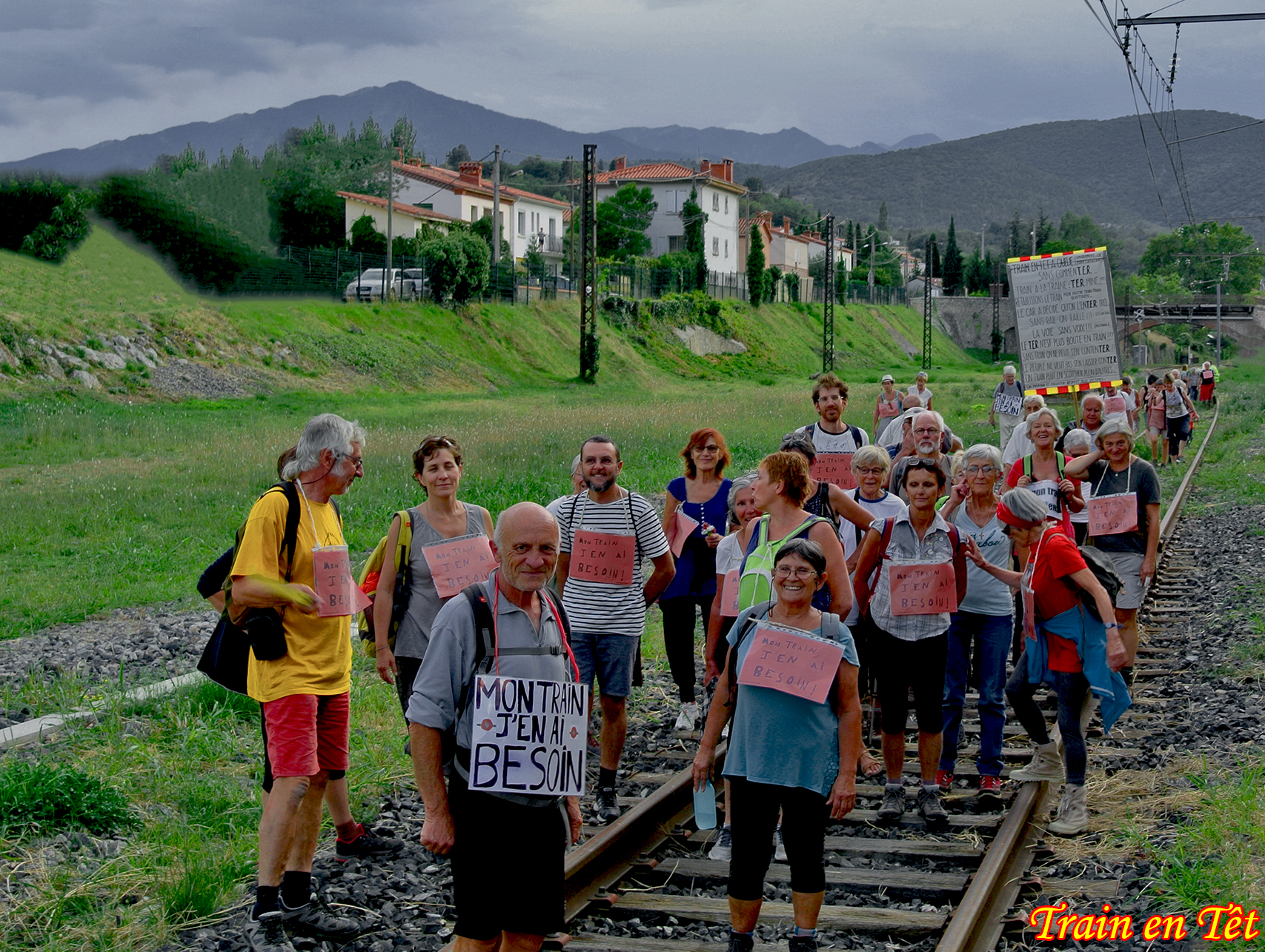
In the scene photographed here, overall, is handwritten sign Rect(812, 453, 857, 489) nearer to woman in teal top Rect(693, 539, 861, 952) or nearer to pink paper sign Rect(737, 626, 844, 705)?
woman in teal top Rect(693, 539, 861, 952)

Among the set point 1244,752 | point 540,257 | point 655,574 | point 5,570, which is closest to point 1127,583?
point 1244,752

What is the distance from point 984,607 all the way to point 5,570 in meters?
11.4

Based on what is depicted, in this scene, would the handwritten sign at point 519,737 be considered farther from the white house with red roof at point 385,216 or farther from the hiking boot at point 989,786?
the white house with red roof at point 385,216

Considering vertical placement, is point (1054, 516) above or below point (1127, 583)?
above

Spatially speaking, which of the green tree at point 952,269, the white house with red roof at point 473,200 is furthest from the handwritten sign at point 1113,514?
the green tree at point 952,269

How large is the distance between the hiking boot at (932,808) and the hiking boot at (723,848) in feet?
3.66

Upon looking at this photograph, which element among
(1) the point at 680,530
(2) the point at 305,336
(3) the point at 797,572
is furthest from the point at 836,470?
(2) the point at 305,336

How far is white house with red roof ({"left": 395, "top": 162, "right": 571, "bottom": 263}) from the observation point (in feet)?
281

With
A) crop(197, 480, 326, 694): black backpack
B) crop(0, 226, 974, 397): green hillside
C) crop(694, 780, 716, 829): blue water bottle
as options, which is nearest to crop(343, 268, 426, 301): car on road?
crop(0, 226, 974, 397): green hillside

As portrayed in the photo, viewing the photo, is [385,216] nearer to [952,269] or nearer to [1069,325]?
[1069,325]

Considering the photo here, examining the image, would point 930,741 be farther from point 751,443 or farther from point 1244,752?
point 751,443

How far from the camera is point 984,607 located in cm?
756

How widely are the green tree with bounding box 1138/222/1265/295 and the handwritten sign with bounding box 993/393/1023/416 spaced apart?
14976cm

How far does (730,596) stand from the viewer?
23.0 ft
